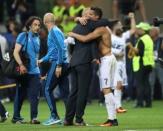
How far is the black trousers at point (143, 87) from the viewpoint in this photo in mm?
22891

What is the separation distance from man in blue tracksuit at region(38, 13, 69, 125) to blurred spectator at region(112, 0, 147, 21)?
1034 cm

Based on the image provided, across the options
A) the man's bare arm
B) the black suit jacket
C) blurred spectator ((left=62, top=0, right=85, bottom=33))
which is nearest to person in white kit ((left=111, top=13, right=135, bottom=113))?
blurred spectator ((left=62, top=0, right=85, bottom=33))

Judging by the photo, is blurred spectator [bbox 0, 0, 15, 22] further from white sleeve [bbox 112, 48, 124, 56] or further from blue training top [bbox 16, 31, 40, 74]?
blue training top [bbox 16, 31, 40, 74]

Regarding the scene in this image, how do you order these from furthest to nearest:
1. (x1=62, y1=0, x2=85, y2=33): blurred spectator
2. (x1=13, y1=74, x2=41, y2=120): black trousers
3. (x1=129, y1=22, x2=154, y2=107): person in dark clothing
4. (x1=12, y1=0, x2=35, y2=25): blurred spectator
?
1. (x1=12, y1=0, x2=35, y2=25): blurred spectator
2. (x1=62, y1=0, x2=85, y2=33): blurred spectator
3. (x1=129, y1=22, x2=154, y2=107): person in dark clothing
4. (x1=13, y1=74, x2=41, y2=120): black trousers

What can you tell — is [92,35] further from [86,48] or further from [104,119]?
[104,119]

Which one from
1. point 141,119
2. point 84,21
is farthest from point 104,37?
point 141,119

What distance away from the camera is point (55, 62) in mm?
16625

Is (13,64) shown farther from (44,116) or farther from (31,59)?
(44,116)

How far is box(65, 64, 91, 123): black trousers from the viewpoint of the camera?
15.9 metres

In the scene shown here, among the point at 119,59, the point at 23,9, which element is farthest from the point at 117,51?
the point at 23,9

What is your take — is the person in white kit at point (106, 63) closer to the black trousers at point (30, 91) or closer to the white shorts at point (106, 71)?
the white shorts at point (106, 71)

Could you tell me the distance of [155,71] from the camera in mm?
26484

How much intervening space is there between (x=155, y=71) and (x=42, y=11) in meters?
4.88

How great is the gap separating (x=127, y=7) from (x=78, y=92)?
11469 millimetres
